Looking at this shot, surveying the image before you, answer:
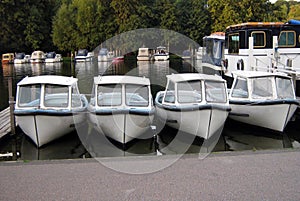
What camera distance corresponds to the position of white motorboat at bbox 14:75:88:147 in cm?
1211

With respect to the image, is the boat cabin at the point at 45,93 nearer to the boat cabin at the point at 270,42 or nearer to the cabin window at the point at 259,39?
the boat cabin at the point at 270,42

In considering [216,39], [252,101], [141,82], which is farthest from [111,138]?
[216,39]

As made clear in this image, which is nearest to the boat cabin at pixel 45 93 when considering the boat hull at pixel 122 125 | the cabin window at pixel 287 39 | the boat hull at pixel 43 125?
the boat hull at pixel 43 125

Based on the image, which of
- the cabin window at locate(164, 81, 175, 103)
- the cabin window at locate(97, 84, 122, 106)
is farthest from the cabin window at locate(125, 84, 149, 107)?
the cabin window at locate(164, 81, 175, 103)

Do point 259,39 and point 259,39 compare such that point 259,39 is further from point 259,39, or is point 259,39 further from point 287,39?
point 287,39

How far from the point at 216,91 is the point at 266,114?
85.5 inches

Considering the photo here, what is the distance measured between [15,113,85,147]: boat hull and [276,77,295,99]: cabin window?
7451 mm

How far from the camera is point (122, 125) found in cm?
1209

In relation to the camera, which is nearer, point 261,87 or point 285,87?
point 285,87

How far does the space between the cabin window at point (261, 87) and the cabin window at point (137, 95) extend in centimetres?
413

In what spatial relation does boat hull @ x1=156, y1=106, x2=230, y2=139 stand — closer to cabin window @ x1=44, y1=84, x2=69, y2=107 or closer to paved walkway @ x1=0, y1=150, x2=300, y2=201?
paved walkway @ x1=0, y1=150, x2=300, y2=201

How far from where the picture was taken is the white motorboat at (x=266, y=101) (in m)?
13.8

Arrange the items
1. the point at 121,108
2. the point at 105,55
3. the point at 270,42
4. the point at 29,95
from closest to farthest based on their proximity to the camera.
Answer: the point at 121,108 < the point at 29,95 < the point at 270,42 < the point at 105,55

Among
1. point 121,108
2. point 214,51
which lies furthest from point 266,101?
point 214,51
